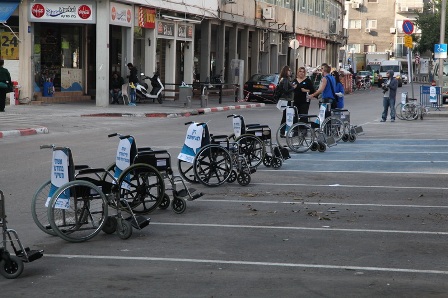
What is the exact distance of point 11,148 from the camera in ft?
63.6

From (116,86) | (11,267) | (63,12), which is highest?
(63,12)

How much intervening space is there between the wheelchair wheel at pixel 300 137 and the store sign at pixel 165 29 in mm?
22854

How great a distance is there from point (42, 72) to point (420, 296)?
3029 centimetres

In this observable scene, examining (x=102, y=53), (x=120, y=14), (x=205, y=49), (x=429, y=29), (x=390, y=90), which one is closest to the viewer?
(x=390, y=90)

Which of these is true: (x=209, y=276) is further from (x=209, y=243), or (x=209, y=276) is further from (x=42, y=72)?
(x=42, y=72)

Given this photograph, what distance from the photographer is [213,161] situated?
1354 centimetres

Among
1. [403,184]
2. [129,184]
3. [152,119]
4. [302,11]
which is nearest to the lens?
[129,184]

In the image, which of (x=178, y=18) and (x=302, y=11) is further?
(x=302, y=11)

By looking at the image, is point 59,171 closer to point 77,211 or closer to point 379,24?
point 77,211

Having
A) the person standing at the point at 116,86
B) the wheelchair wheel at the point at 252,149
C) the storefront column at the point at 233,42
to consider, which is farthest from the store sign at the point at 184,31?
the wheelchair wheel at the point at 252,149

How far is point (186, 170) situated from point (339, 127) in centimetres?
885

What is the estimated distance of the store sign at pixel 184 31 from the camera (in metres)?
44.5

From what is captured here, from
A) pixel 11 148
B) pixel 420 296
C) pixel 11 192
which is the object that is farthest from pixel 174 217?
pixel 11 148

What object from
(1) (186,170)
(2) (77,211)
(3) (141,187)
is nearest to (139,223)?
(2) (77,211)
